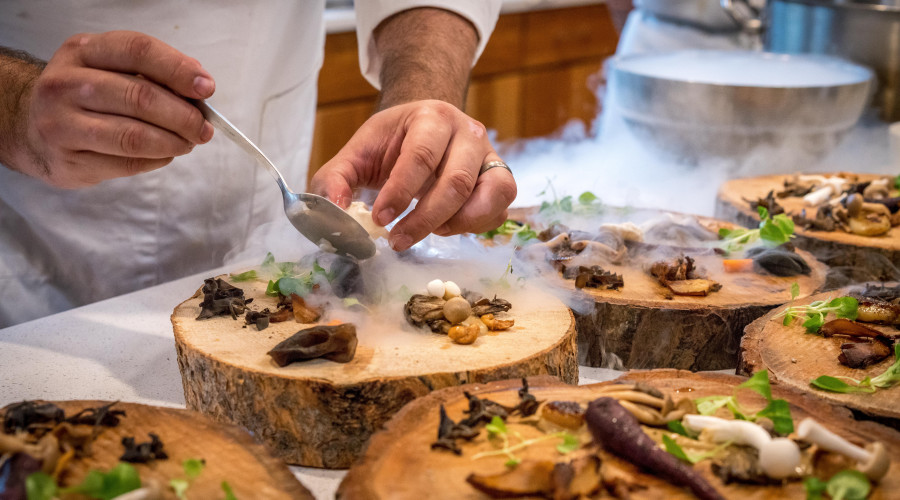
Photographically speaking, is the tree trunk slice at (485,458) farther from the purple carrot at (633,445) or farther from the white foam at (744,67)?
the white foam at (744,67)

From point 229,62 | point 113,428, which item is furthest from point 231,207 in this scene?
point 113,428

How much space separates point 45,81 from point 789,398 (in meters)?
1.37

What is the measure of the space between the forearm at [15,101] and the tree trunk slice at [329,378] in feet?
1.74

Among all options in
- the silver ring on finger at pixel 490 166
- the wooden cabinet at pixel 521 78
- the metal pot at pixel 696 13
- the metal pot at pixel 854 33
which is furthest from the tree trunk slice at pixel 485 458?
the wooden cabinet at pixel 521 78

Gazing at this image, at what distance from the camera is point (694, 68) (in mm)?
3092

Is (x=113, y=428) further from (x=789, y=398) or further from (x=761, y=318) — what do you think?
(x=761, y=318)

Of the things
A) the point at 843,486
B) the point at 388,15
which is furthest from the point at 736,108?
the point at 843,486

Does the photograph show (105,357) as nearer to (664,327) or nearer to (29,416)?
(29,416)

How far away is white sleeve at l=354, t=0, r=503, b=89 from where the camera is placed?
2489 mm

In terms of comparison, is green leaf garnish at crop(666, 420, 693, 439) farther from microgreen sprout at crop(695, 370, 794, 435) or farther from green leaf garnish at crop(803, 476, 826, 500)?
green leaf garnish at crop(803, 476, 826, 500)

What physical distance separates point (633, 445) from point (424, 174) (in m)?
0.79

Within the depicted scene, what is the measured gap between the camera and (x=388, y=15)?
2.50 m

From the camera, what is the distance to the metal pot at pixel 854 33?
3.07 m

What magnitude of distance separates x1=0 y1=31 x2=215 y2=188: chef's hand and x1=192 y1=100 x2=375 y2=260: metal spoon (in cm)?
18
